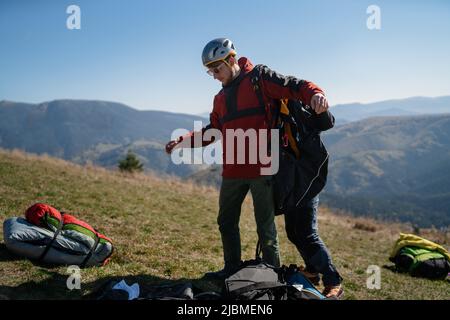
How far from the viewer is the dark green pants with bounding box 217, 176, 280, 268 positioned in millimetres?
5168

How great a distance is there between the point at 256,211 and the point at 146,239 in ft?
12.9

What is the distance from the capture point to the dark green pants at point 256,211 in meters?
5.17

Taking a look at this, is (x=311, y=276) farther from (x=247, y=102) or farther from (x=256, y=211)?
(x=247, y=102)

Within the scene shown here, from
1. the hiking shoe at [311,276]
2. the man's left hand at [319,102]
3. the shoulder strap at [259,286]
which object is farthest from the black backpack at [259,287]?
the man's left hand at [319,102]

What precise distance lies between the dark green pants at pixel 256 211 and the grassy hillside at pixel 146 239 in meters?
1.03

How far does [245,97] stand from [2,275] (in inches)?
171

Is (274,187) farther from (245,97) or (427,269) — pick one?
(427,269)

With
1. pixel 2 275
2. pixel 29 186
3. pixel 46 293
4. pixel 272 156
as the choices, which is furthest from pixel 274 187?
pixel 29 186

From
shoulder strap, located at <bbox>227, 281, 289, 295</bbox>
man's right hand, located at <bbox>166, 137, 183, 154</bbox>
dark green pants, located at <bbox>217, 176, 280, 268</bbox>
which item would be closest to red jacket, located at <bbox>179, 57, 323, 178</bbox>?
dark green pants, located at <bbox>217, 176, 280, 268</bbox>

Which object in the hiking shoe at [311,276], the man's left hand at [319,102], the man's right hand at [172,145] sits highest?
the man's left hand at [319,102]

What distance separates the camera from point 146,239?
8.30 metres

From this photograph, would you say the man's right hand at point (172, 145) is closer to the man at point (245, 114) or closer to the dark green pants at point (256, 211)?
the man at point (245, 114)

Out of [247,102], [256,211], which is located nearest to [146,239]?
[256,211]

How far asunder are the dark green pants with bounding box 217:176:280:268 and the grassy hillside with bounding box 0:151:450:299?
1.03 metres
